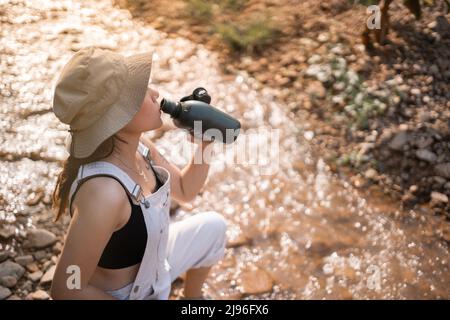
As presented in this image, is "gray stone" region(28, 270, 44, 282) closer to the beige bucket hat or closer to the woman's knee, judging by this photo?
the woman's knee

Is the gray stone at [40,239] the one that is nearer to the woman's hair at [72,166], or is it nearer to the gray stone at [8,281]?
the gray stone at [8,281]

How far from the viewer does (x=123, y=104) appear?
1.89m

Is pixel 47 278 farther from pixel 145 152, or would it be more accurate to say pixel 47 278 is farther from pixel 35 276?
pixel 145 152

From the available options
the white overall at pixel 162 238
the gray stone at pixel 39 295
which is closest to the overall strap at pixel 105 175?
the white overall at pixel 162 238

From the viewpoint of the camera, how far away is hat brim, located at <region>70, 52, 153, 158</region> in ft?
6.10

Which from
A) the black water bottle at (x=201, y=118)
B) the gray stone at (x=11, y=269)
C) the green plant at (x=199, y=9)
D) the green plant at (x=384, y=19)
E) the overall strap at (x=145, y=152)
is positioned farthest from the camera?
the green plant at (x=199, y=9)

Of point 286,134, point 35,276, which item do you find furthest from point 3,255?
point 286,134

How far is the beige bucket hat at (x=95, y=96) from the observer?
1.82 metres

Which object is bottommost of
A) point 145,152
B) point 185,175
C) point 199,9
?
point 199,9

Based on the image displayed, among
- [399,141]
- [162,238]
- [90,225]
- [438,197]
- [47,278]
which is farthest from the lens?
[399,141]

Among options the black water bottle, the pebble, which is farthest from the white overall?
the pebble

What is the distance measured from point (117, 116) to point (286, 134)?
222cm

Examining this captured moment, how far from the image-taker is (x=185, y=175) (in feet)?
8.29

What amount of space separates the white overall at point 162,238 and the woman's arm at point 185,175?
0.43ft
